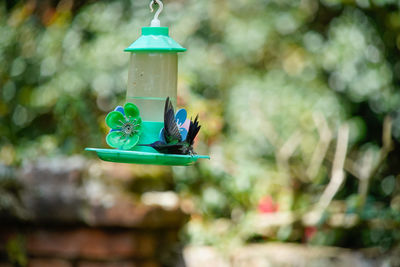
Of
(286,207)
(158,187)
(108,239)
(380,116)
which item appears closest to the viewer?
(108,239)

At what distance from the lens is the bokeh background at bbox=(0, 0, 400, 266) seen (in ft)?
15.4

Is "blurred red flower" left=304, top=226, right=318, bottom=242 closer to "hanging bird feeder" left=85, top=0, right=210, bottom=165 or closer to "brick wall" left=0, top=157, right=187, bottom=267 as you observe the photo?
"brick wall" left=0, top=157, right=187, bottom=267

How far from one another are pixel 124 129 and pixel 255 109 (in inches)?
128

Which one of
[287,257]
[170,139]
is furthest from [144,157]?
[287,257]

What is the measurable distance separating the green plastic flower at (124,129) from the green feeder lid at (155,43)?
19 centimetres

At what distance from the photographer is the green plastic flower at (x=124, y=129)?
6.50ft

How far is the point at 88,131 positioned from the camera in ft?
15.6

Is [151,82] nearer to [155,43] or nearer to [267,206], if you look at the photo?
[155,43]

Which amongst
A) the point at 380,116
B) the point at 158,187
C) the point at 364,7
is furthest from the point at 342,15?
the point at 158,187

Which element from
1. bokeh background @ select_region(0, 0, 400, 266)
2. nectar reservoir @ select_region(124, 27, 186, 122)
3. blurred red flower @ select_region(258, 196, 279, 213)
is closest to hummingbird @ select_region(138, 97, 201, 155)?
nectar reservoir @ select_region(124, 27, 186, 122)

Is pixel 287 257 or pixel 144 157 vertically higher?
pixel 144 157

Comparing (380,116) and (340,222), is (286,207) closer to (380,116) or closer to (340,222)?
(340,222)

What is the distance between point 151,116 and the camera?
87.4 inches

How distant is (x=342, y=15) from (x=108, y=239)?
273 cm
